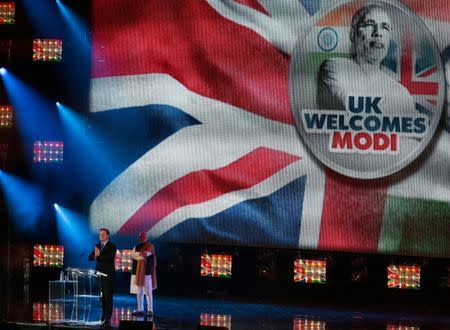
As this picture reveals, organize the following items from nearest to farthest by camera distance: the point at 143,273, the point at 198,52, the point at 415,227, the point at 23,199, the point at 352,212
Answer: the point at 143,273, the point at 415,227, the point at 352,212, the point at 198,52, the point at 23,199

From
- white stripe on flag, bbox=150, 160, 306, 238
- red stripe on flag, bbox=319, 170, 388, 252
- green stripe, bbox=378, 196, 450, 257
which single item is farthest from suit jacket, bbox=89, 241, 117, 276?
green stripe, bbox=378, 196, 450, 257

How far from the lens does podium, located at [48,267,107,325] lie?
14.8 metres

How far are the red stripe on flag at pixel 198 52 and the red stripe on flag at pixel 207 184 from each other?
755 mm

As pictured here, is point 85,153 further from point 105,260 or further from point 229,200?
point 105,260

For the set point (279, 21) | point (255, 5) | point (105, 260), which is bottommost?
point (105, 260)

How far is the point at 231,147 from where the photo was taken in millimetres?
17391

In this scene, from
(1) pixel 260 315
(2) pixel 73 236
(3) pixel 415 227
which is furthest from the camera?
(2) pixel 73 236

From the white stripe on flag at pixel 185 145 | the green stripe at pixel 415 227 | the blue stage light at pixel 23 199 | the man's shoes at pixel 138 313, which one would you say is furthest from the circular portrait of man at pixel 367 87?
the blue stage light at pixel 23 199

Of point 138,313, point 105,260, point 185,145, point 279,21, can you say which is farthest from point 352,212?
point 105,260

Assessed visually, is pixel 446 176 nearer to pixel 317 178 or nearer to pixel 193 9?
pixel 317 178

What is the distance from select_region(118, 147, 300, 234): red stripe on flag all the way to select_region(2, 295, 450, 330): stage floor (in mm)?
1503

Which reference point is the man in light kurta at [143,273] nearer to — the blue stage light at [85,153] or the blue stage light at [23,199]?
the blue stage light at [85,153]

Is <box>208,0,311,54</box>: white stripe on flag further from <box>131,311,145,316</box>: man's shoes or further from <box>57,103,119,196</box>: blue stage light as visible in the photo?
<box>131,311,145,316</box>: man's shoes

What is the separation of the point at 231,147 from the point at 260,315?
298cm
